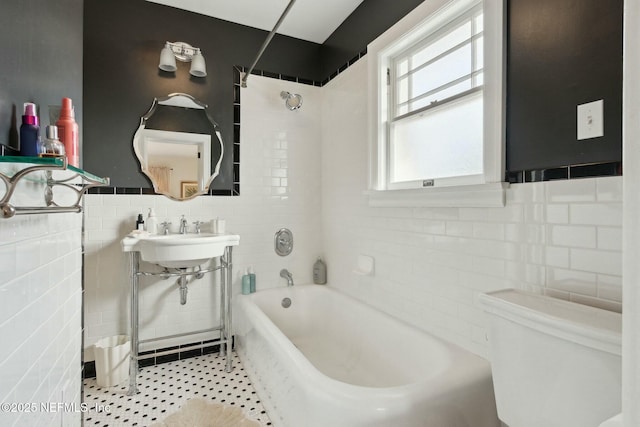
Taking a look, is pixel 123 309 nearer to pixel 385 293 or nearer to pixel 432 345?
pixel 385 293

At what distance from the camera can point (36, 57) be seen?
101cm

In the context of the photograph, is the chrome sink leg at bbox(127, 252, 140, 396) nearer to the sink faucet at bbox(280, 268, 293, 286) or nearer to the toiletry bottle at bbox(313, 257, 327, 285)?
the sink faucet at bbox(280, 268, 293, 286)

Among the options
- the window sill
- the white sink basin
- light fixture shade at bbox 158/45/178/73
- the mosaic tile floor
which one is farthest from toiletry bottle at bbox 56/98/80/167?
the window sill

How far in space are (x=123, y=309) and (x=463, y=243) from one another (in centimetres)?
229

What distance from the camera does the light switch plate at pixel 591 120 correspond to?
1.06 meters

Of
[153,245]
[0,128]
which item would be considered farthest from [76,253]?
[0,128]

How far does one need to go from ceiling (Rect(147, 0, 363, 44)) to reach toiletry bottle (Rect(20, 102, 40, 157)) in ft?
6.43

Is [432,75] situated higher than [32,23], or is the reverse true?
[432,75]

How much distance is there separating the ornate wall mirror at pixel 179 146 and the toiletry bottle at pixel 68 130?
1277mm

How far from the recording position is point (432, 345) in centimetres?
164

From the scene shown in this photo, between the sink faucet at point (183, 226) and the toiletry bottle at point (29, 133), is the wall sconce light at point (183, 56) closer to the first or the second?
the sink faucet at point (183, 226)

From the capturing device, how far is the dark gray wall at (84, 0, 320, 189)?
7.26ft

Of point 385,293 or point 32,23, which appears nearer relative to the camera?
point 32,23

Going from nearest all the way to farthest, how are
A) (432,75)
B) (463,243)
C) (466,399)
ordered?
(466,399) → (463,243) → (432,75)
